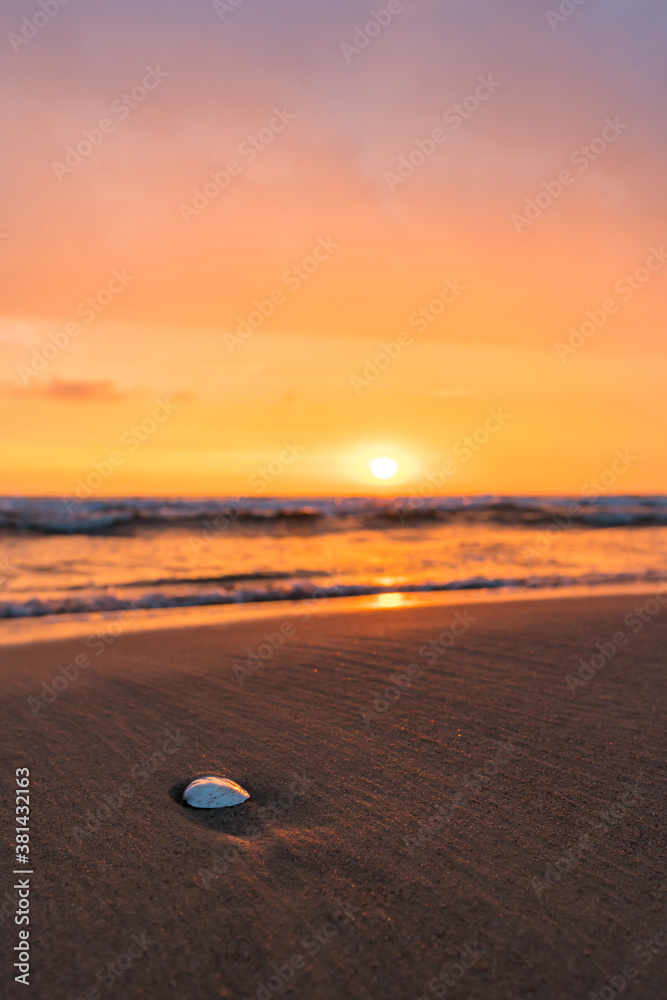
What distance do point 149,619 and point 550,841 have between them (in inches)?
207

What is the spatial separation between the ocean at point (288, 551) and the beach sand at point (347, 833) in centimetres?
418

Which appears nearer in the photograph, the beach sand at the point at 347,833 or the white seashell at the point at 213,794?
the beach sand at the point at 347,833

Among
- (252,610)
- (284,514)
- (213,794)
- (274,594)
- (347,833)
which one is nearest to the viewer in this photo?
(347,833)

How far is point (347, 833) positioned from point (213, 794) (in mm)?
570

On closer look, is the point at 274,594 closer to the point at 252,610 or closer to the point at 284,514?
the point at 252,610

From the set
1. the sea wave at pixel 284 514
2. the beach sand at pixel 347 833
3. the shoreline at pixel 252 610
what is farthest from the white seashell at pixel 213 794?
the sea wave at pixel 284 514

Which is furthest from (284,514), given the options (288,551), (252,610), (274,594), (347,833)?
(347,833)

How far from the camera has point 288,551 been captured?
Answer: 1356 cm

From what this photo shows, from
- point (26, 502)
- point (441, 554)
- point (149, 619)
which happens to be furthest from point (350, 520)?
point (149, 619)

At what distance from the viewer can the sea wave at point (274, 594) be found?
7.52 m

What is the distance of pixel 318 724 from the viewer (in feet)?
11.5

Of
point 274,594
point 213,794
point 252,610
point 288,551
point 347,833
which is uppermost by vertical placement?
point 288,551

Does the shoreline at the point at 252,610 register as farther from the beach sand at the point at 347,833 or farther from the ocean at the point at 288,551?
the beach sand at the point at 347,833

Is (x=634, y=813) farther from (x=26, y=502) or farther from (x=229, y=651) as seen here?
(x=26, y=502)
